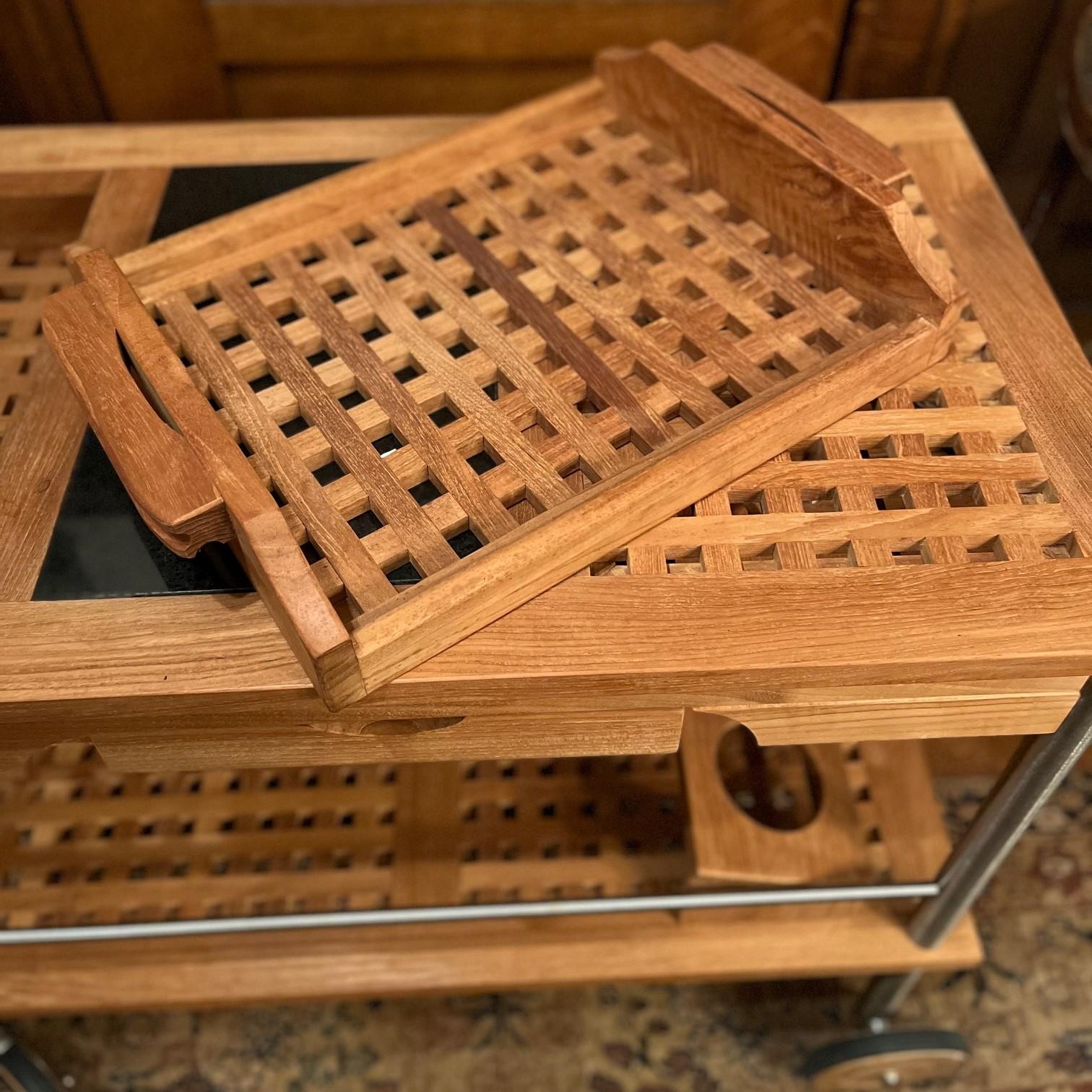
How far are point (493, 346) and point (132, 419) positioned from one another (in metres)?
0.20

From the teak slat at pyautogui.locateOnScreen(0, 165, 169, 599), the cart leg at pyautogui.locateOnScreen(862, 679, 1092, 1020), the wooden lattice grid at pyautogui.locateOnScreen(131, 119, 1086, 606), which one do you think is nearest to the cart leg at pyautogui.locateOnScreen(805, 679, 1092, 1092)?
the cart leg at pyautogui.locateOnScreen(862, 679, 1092, 1020)

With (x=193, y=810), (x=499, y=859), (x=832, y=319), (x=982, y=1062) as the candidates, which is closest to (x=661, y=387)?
(x=832, y=319)

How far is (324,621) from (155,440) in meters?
0.13

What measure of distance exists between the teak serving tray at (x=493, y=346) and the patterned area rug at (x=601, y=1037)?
57 centimetres

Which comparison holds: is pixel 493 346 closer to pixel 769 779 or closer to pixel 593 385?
pixel 593 385

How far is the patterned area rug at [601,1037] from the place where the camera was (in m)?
0.87

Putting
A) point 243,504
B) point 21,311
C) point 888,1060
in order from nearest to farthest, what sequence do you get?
point 243,504
point 21,311
point 888,1060

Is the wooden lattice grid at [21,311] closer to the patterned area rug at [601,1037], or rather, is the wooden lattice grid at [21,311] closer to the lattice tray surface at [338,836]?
the lattice tray surface at [338,836]

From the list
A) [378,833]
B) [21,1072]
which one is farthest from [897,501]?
[21,1072]

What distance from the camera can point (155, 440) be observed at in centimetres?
47

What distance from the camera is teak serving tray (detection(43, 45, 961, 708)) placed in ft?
1.55

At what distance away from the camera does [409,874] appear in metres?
0.79

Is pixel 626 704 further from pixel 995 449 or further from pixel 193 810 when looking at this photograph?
pixel 193 810

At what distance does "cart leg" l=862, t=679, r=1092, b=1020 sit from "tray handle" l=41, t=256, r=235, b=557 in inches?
18.0
